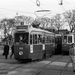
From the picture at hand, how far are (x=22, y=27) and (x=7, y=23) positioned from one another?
4577cm

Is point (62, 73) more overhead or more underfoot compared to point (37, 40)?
more underfoot

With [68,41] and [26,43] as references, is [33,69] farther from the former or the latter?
[68,41]

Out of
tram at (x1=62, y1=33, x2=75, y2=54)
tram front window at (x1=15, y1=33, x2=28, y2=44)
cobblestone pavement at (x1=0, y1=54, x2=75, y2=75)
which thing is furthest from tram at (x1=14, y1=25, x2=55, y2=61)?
tram at (x1=62, y1=33, x2=75, y2=54)

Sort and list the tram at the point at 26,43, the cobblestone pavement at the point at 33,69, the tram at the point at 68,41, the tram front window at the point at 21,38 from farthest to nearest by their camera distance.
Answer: the tram at the point at 68,41 < the tram front window at the point at 21,38 < the tram at the point at 26,43 < the cobblestone pavement at the point at 33,69

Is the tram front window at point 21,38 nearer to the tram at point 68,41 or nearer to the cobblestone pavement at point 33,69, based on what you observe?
the cobblestone pavement at point 33,69

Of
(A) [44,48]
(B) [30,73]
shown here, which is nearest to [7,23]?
(A) [44,48]

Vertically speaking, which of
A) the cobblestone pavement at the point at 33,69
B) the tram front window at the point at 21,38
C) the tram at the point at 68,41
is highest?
the tram front window at the point at 21,38

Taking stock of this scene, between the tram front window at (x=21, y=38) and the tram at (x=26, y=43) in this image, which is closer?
the tram at (x=26, y=43)

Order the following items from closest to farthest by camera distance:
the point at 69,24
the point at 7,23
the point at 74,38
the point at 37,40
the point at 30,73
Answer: the point at 30,73 < the point at 37,40 < the point at 74,38 < the point at 69,24 < the point at 7,23

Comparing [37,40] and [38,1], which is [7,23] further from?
[37,40]

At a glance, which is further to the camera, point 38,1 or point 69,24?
point 69,24

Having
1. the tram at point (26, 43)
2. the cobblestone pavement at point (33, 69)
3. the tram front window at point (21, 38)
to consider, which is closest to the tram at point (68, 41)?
the tram at point (26, 43)

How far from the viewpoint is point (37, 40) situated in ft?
54.3

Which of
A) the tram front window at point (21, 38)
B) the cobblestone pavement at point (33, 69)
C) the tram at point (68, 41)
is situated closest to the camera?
the cobblestone pavement at point (33, 69)
